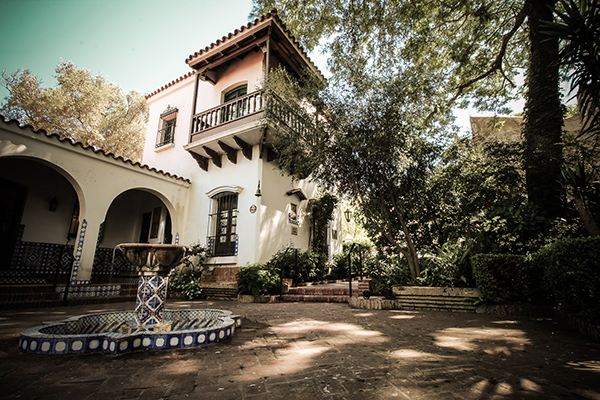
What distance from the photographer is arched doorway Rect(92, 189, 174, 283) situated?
9.89 m

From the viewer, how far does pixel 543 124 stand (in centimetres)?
581

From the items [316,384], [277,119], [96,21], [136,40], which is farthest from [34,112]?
[316,384]

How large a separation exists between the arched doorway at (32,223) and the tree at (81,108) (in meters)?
5.90

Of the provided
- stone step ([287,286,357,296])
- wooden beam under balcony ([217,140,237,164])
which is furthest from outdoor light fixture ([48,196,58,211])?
stone step ([287,286,357,296])

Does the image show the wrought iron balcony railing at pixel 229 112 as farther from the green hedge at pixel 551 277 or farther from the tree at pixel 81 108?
the tree at pixel 81 108

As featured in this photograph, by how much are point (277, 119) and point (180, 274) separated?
5.74m

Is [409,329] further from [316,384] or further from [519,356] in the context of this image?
[316,384]

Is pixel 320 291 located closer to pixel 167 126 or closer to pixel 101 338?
pixel 101 338

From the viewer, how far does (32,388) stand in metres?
1.77

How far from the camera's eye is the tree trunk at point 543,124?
5.46m

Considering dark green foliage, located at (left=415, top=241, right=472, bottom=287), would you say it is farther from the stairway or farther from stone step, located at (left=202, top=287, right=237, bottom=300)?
stone step, located at (left=202, top=287, right=237, bottom=300)

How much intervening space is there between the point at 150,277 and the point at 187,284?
5.53m

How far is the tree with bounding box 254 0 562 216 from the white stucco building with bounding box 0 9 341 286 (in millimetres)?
1826

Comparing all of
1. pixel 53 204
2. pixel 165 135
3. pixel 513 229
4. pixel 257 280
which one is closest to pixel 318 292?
pixel 257 280
